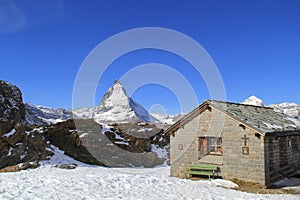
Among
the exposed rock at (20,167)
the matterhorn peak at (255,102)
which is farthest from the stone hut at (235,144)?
the matterhorn peak at (255,102)

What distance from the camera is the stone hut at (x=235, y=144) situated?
14031mm

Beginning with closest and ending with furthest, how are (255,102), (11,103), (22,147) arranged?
(22,147), (11,103), (255,102)

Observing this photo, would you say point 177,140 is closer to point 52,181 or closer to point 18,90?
point 52,181

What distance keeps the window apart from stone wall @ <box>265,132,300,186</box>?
285 centimetres

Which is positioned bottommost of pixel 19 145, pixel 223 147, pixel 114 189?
pixel 114 189

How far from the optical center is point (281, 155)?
16.7 m

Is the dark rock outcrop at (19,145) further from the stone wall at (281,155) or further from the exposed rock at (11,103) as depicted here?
the stone wall at (281,155)

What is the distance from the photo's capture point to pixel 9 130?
21953 mm

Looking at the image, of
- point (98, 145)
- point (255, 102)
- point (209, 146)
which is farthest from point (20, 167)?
point (255, 102)

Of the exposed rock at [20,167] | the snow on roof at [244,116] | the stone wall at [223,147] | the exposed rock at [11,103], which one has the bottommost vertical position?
the exposed rock at [20,167]

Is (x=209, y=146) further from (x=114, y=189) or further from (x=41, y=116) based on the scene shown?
(x=41, y=116)

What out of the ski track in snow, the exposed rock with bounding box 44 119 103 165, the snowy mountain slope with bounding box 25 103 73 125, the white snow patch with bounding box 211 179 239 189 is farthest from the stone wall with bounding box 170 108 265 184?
the snowy mountain slope with bounding box 25 103 73 125

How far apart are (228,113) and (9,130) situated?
18135 millimetres

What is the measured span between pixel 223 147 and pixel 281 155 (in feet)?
14.8
